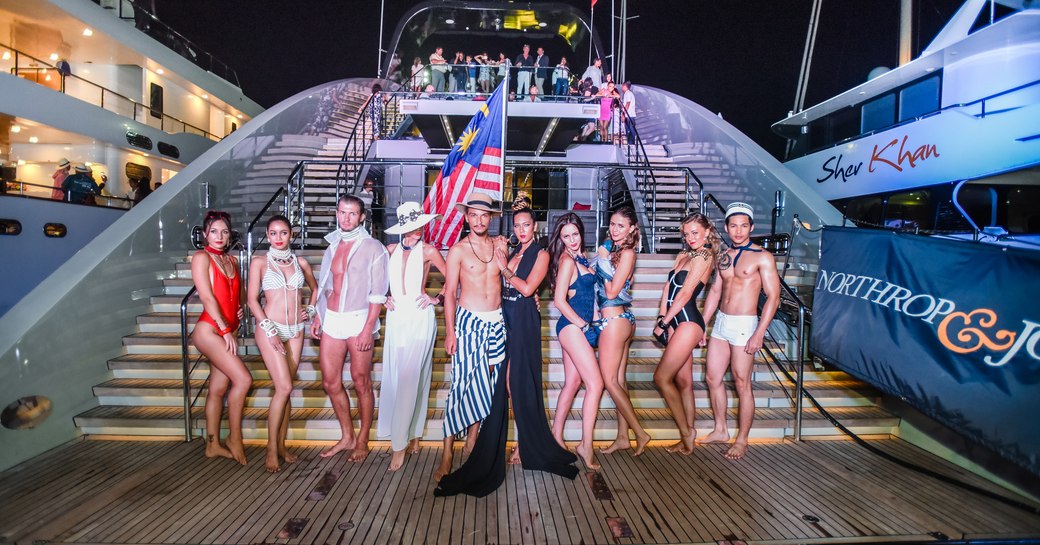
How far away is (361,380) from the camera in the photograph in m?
4.34

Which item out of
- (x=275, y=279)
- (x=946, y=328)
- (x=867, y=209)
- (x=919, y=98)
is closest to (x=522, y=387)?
(x=275, y=279)

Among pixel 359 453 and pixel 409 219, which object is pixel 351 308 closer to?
pixel 409 219

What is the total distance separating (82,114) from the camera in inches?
533

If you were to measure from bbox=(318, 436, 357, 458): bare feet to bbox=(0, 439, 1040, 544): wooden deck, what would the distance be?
75mm

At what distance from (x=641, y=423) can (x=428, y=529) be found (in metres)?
2.30

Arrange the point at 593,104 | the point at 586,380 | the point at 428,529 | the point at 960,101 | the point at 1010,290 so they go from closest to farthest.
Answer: the point at 428,529 → the point at 1010,290 → the point at 586,380 → the point at 960,101 → the point at 593,104

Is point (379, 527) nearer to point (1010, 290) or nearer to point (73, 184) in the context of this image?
point (1010, 290)

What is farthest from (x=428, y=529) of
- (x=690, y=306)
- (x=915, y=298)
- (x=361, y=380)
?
(x=915, y=298)

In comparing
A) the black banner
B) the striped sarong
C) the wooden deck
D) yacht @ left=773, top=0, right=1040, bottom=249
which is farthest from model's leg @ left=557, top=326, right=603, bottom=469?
yacht @ left=773, top=0, right=1040, bottom=249

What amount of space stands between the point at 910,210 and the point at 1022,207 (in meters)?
1.71

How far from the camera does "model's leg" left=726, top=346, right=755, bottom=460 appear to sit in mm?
4430

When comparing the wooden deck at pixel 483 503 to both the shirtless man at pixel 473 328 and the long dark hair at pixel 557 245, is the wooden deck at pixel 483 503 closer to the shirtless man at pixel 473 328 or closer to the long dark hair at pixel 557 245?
the shirtless man at pixel 473 328

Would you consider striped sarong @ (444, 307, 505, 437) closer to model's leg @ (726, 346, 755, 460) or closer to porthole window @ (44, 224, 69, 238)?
model's leg @ (726, 346, 755, 460)

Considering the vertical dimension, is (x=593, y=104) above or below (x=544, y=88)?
below
